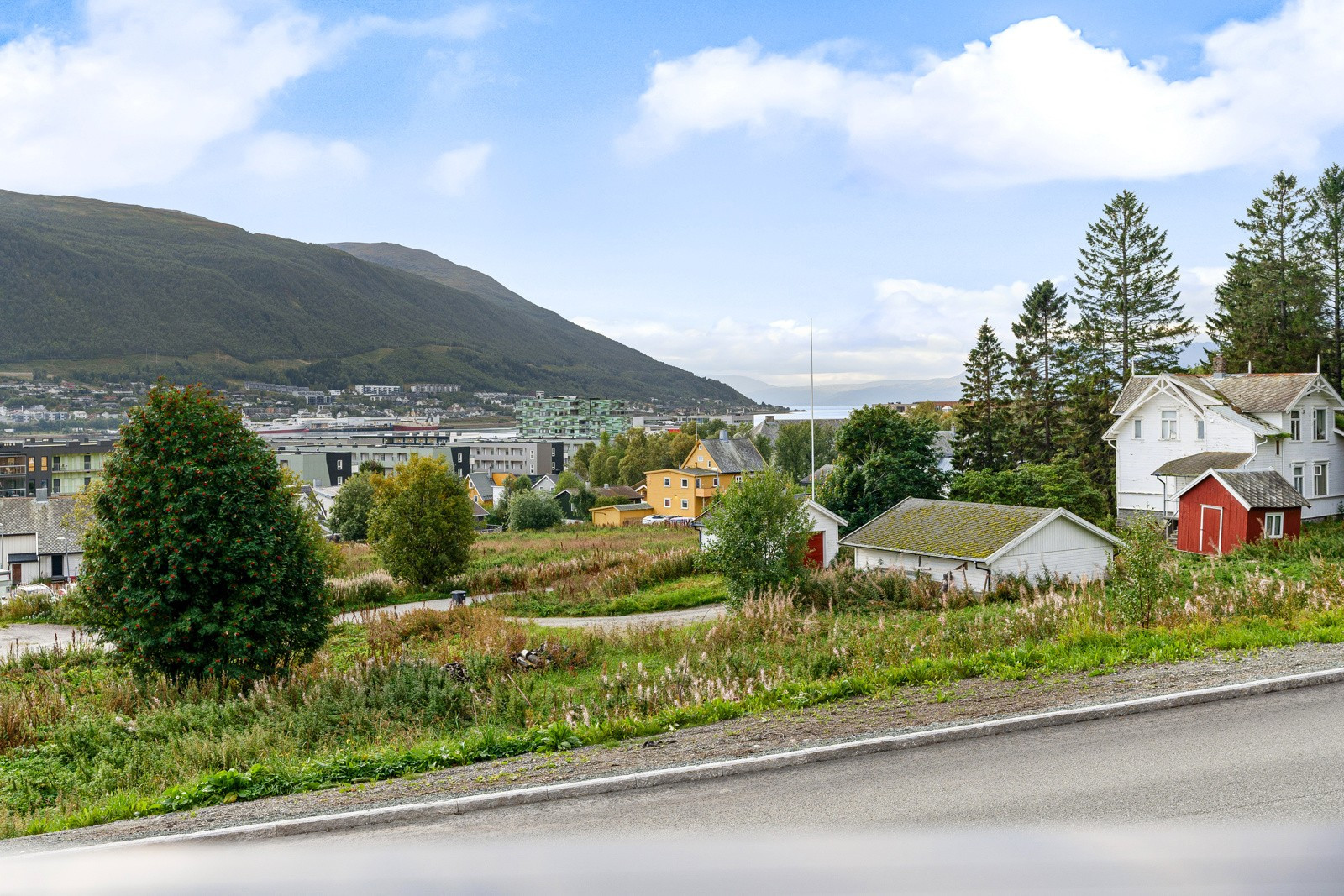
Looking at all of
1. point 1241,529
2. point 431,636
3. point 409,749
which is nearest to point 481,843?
point 409,749

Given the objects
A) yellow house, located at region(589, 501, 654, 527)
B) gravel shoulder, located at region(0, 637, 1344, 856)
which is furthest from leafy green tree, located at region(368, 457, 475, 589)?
yellow house, located at region(589, 501, 654, 527)

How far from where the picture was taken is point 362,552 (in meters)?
47.5

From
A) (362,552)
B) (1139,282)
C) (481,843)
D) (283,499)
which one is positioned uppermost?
(1139,282)

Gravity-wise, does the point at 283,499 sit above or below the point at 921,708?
above

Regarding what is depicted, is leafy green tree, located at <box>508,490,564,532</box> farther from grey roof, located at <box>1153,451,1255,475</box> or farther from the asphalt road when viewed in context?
the asphalt road

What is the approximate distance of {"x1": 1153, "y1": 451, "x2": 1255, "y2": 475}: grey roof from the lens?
35.2 m

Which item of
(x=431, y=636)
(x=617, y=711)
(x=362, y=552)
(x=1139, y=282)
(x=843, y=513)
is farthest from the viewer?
(x=1139, y=282)

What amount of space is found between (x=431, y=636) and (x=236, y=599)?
264 inches

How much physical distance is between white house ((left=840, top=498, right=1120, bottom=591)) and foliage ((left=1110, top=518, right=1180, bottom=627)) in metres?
8.91

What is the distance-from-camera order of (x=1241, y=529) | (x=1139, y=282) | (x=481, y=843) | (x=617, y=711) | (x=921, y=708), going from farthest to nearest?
(x=1139, y=282), (x=1241, y=529), (x=617, y=711), (x=921, y=708), (x=481, y=843)

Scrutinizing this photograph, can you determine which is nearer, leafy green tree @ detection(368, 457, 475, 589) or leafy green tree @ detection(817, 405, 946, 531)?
leafy green tree @ detection(368, 457, 475, 589)

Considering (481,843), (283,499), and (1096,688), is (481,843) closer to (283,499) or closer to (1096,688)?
(1096,688)

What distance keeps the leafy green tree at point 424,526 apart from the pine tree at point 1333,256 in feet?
153

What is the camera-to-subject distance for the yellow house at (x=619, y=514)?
77188mm
